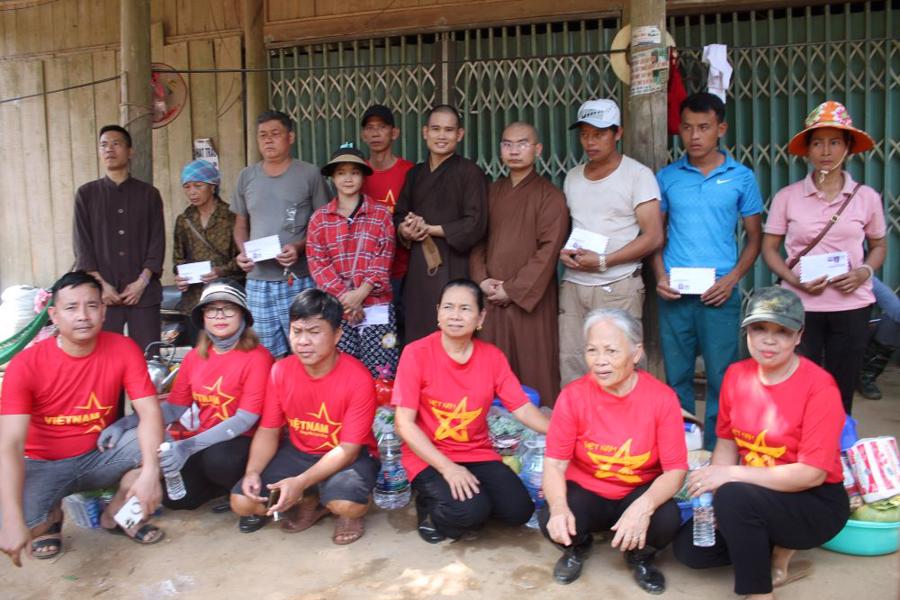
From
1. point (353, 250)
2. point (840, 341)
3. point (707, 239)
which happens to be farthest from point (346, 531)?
point (840, 341)

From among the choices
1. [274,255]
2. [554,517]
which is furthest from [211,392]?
[554,517]

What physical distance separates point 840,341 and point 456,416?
73.3 inches

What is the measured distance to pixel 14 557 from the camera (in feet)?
9.36

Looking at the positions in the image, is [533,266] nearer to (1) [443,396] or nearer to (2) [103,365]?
(1) [443,396]

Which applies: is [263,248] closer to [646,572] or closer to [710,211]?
[710,211]

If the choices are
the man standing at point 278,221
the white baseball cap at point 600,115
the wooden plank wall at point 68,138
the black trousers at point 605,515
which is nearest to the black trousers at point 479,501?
the black trousers at point 605,515

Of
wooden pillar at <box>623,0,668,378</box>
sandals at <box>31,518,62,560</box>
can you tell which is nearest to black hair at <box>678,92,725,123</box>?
wooden pillar at <box>623,0,668,378</box>

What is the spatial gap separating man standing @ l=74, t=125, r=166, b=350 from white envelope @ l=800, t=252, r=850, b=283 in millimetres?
3495

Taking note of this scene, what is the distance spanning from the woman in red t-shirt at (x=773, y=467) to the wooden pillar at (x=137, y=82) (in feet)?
12.1

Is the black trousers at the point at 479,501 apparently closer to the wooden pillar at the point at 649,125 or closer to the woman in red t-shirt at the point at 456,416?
the woman in red t-shirt at the point at 456,416

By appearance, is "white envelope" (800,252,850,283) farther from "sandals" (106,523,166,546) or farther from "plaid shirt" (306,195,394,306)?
"sandals" (106,523,166,546)

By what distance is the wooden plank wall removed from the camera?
671cm

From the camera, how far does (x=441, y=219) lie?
4121 mm

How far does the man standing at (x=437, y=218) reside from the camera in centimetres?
406
